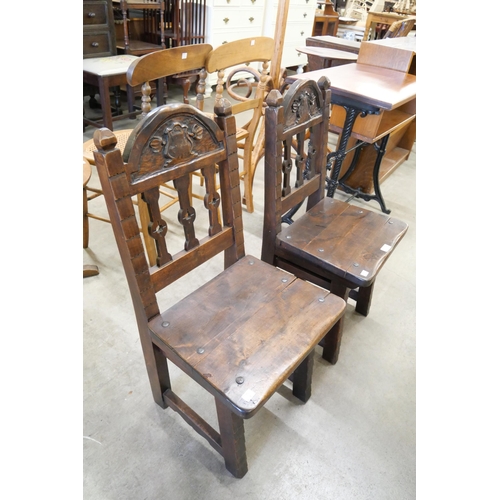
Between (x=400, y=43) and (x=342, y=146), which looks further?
(x=400, y=43)

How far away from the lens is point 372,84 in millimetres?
2143

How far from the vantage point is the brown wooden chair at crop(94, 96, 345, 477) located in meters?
0.90

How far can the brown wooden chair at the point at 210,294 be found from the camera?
0.90 meters

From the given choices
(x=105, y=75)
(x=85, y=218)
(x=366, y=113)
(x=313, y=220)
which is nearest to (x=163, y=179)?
(x=313, y=220)

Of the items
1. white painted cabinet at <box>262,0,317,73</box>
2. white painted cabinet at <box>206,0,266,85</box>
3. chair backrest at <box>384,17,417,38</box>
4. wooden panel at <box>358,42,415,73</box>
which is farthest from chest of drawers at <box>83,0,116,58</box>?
chair backrest at <box>384,17,417,38</box>

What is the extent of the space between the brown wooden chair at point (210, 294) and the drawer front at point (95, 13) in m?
2.84

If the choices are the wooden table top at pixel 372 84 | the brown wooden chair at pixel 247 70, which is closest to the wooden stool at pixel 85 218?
the brown wooden chair at pixel 247 70

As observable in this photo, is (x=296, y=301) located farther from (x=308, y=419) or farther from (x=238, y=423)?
(x=308, y=419)

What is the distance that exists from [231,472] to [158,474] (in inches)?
9.4

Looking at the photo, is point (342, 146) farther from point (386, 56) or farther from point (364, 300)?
Result: point (364, 300)

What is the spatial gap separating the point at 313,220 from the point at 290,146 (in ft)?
1.10

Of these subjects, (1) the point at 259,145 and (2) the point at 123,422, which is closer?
(2) the point at 123,422

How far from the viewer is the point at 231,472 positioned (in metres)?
1.21
